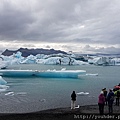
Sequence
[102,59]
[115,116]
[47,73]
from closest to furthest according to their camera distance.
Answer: [115,116] → [47,73] → [102,59]

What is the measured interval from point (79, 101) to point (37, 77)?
23839 mm

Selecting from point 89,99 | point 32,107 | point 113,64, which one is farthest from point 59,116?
point 113,64

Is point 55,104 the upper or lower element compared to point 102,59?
lower

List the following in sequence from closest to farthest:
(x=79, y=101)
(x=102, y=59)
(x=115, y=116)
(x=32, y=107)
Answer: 1. (x=115, y=116)
2. (x=32, y=107)
3. (x=79, y=101)
4. (x=102, y=59)

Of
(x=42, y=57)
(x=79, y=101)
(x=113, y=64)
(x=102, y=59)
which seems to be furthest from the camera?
(x=42, y=57)

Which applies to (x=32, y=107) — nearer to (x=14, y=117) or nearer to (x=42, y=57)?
(x=14, y=117)

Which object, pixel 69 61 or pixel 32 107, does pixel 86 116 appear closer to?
pixel 32 107

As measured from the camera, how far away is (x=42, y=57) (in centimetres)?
12875

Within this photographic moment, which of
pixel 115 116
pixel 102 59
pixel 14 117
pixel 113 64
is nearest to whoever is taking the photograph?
pixel 115 116

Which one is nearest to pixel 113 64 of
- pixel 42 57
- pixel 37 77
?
pixel 42 57

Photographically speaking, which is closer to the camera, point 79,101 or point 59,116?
point 59,116

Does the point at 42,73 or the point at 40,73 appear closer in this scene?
the point at 42,73

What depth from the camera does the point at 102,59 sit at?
3816 inches

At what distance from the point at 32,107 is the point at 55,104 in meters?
1.84
